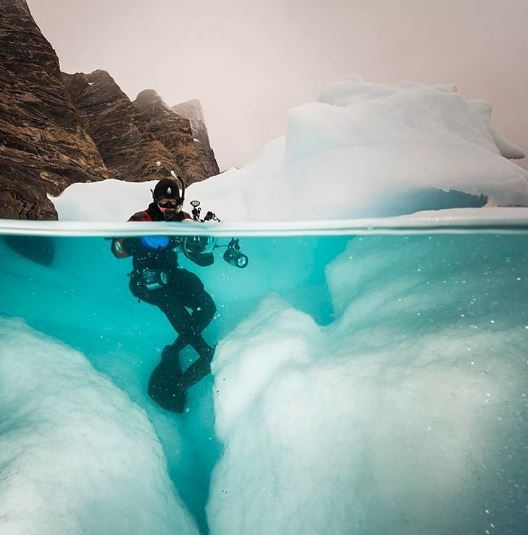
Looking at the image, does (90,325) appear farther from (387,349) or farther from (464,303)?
(464,303)

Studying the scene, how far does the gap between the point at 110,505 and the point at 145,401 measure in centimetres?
157

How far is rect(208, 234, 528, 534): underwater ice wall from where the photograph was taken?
1892mm

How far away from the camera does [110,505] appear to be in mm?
2393

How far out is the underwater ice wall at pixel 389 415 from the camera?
1.89 m

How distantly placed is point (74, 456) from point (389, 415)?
8.84 ft

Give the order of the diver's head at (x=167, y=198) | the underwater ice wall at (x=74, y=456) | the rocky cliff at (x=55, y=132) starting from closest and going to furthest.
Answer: the underwater ice wall at (x=74, y=456) < the diver's head at (x=167, y=198) < the rocky cliff at (x=55, y=132)

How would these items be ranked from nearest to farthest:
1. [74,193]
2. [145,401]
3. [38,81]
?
[145,401], [74,193], [38,81]

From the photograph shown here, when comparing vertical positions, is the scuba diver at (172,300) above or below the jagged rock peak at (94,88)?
below

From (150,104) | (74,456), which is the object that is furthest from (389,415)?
(150,104)

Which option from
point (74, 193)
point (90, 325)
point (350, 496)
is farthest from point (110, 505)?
point (74, 193)

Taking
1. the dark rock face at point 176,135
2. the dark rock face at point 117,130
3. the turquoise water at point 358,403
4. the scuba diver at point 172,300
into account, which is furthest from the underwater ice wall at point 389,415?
the dark rock face at point 176,135

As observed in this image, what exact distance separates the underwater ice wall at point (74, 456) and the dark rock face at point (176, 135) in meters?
28.7

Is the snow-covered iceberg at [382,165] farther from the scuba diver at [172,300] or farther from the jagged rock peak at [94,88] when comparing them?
the jagged rock peak at [94,88]

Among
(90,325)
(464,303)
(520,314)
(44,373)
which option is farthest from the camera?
(90,325)
